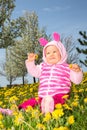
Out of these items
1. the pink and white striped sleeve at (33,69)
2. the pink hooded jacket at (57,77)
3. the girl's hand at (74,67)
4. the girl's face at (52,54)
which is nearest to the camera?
the girl's hand at (74,67)

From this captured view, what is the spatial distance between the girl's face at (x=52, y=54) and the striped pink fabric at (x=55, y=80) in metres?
0.09

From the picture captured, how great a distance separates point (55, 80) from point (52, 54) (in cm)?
40

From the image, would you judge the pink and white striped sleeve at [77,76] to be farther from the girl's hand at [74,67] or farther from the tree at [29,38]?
the tree at [29,38]

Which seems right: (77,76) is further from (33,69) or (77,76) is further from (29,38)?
(29,38)

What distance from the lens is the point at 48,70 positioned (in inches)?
231

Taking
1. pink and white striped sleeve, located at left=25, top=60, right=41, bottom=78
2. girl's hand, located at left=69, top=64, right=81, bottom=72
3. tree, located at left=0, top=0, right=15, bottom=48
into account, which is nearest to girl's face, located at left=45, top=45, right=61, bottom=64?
pink and white striped sleeve, located at left=25, top=60, right=41, bottom=78

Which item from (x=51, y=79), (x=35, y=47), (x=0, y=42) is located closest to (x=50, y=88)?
(x=51, y=79)

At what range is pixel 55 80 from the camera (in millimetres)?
5715

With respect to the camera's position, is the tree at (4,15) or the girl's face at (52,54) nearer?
the girl's face at (52,54)

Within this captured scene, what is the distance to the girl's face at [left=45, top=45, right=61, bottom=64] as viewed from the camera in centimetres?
578

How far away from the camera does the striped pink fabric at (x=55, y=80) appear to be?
5691 millimetres

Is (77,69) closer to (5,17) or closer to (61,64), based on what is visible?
(61,64)

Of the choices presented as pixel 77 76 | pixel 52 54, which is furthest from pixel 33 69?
pixel 77 76

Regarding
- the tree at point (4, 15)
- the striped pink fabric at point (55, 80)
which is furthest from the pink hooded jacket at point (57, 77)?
the tree at point (4, 15)
